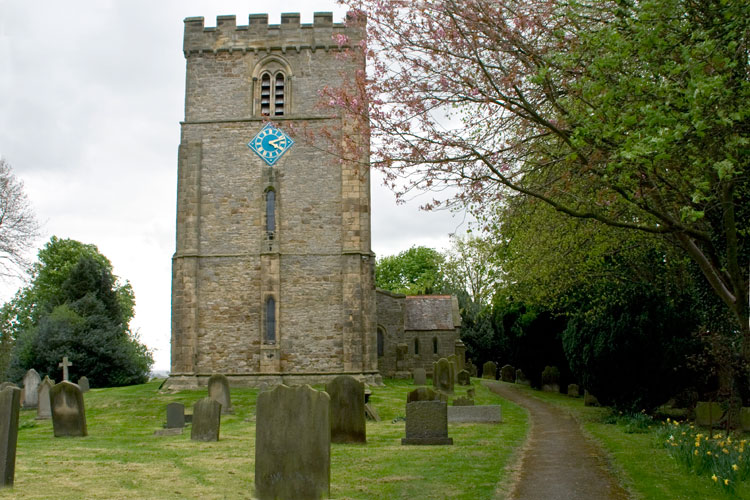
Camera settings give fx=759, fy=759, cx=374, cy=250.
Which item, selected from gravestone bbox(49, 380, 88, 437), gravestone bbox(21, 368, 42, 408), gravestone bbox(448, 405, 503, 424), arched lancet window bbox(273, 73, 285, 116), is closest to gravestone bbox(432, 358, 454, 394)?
gravestone bbox(448, 405, 503, 424)

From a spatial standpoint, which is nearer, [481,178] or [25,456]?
[481,178]

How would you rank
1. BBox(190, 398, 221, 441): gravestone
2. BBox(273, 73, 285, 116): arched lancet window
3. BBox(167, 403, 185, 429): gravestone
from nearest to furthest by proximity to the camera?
BBox(190, 398, 221, 441): gravestone
BBox(167, 403, 185, 429): gravestone
BBox(273, 73, 285, 116): arched lancet window

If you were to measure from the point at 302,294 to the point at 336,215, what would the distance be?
304cm

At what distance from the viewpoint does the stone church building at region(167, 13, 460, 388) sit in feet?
86.1

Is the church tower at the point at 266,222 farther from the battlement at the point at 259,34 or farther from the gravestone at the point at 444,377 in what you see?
the gravestone at the point at 444,377

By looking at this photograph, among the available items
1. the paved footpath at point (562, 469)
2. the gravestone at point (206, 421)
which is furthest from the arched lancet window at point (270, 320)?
the gravestone at point (206, 421)

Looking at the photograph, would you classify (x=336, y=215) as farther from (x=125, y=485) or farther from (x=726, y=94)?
(x=726, y=94)

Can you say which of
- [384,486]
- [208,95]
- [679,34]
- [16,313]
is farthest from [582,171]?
[16,313]

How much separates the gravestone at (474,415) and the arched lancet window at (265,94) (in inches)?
577

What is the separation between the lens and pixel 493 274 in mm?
22453

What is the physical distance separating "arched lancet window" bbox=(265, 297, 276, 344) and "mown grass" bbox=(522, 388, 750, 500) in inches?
486

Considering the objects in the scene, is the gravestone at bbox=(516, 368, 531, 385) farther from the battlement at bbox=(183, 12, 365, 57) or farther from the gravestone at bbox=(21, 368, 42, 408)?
the gravestone at bbox=(21, 368, 42, 408)

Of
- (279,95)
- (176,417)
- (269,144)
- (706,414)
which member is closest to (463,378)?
(269,144)

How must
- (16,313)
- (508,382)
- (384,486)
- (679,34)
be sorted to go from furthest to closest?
(16,313) → (508,382) → (384,486) → (679,34)
